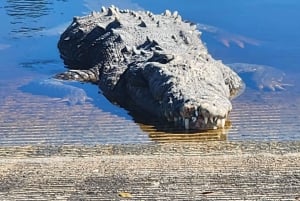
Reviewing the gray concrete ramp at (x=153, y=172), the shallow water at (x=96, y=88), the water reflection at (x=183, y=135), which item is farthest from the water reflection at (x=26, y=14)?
the gray concrete ramp at (x=153, y=172)

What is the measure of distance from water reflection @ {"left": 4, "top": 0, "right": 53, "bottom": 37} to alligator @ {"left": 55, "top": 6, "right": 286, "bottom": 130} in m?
0.74

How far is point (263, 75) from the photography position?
8.59 metres

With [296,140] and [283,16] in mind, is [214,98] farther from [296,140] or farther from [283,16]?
[283,16]

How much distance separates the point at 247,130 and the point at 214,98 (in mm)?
440

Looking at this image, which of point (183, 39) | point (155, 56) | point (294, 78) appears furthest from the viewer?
point (183, 39)

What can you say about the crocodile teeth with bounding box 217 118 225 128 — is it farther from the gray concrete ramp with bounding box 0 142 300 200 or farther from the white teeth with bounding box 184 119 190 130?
the gray concrete ramp with bounding box 0 142 300 200

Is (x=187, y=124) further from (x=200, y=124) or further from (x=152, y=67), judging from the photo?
(x=152, y=67)

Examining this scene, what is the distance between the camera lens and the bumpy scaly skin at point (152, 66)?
6664mm

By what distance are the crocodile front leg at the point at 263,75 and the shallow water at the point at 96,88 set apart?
0.50 feet

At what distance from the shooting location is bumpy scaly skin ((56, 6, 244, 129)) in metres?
6.66

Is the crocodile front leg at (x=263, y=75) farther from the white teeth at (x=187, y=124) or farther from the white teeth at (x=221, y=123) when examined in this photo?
the white teeth at (x=187, y=124)

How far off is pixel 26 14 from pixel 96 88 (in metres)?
3.56

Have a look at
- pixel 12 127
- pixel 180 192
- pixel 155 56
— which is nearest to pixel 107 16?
pixel 155 56

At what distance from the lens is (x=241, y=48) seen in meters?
9.95
